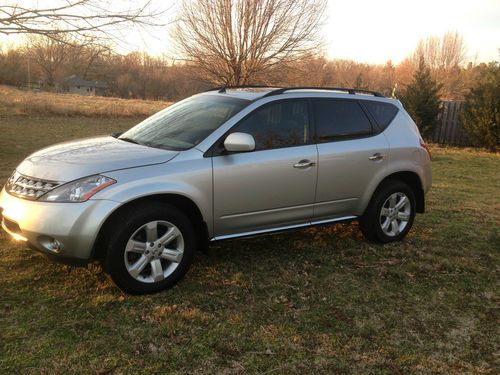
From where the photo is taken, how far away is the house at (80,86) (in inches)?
3620

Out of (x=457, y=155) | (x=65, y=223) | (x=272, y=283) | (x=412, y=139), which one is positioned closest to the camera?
(x=65, y=223)

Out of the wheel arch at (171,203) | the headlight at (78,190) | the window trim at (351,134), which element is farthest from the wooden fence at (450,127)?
the headlight at (78,190)

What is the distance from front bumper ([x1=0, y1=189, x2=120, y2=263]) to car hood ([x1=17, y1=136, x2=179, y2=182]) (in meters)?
0.25

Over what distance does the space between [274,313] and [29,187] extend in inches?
86.0

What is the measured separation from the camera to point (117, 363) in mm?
2955

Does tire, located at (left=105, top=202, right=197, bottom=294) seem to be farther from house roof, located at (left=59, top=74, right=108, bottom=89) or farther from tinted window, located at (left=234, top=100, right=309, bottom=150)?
house roof, located at (left=59, top=74, right=108, bottom=89)

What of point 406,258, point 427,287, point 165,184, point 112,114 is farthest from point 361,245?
point 112,114

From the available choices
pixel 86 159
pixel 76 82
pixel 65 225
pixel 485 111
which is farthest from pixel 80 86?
pixel 65 225

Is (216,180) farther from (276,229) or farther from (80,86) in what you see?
(80,86)

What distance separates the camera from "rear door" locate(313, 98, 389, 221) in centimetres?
470

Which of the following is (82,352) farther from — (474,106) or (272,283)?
→ (474,106)

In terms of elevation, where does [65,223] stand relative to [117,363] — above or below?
above

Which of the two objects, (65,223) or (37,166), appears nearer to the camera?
(65,223)

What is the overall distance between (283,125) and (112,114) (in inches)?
945
